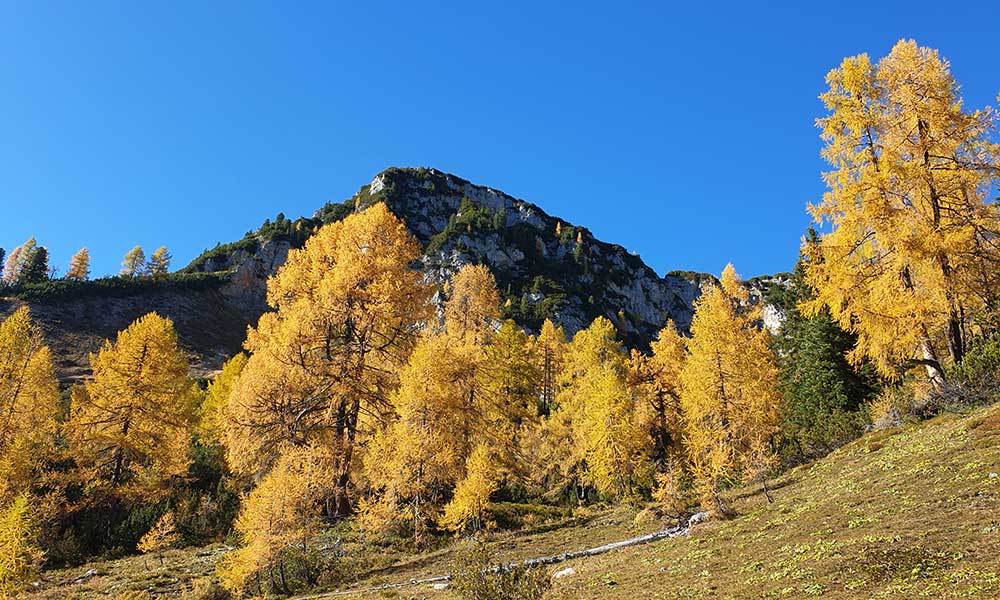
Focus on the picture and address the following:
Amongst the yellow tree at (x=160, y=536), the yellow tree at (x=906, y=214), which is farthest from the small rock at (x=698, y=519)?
the yellow tree at (x=160, y=536)

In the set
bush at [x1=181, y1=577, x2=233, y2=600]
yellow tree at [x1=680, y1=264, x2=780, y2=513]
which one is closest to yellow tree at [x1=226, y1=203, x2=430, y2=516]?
bush at [x1=181, y1=577, x2=233, y2=600]

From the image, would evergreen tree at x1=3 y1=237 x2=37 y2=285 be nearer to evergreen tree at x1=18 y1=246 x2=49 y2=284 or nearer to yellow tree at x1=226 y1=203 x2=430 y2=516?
evergreen tree at x1=18 y1=246 x2=49 y2=284

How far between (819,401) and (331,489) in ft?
80.0

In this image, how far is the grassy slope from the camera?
7.12 m


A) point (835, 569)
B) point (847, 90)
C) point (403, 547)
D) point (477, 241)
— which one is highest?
point (477, 241)

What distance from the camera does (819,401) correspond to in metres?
28.3

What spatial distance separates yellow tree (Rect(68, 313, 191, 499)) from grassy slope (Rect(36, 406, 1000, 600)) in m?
6.83

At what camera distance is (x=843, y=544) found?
896 cm

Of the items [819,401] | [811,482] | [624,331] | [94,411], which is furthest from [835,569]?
[624,331]

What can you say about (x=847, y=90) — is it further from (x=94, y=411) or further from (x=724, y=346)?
(x=94, y=411)

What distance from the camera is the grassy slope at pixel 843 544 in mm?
7121

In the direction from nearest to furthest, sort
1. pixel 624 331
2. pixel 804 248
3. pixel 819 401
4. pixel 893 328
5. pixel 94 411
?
pixel 893 328 < pixel 804 248 < pixel 94 411 < pixel 819 401 < pixel 624 331

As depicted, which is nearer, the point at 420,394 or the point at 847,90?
the point at 847,90

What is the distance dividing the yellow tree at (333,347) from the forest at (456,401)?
0.09m
